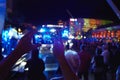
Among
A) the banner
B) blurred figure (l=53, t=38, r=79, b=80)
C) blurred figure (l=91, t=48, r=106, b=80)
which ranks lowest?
blurred figure (l=91, t=48, r=106, b=80)

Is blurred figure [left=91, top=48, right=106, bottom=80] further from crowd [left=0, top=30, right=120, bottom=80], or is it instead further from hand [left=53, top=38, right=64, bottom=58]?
hand [left=53, top=38, right=64, bottom=58]

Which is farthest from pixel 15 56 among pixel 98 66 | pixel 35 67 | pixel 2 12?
pixel 98 66

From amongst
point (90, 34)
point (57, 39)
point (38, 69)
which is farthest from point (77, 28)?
point (57, 39)

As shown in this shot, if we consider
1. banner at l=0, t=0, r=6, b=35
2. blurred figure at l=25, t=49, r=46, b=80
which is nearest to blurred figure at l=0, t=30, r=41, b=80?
banner at l=0, t=0, r=6, b=35

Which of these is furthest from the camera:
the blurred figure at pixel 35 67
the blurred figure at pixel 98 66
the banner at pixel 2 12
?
the blurred figure at pixel 98 66

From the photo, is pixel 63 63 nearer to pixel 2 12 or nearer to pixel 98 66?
pixel 2 12

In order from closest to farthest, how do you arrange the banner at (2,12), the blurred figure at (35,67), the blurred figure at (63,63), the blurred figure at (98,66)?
the blurred figure at (63,63)
the banner at (2,12)
the blurred figure at (35,67)
the blurred figure at (98,66)

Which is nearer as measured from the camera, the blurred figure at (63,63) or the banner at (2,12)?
the blurred figure at (63,63)

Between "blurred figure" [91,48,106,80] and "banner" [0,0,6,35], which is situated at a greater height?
"banner" [0,0,6,35]

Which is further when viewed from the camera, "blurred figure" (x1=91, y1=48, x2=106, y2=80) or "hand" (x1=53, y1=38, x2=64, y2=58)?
"blurred figure" (x1=91, y1=48, x2=106, y2=80)

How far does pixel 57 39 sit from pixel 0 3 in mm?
4584

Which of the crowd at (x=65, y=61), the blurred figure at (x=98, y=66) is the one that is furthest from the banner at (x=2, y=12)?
the blurred figure at (x=98, y=66)

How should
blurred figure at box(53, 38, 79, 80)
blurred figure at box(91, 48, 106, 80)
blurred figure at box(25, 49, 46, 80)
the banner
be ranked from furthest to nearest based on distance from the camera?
blurred figure at box(91, 48, 106, 80)
blurred figure at box(25, 49, 46, 80)
the banner
blurred figure at box(53, 38, 79, 80)

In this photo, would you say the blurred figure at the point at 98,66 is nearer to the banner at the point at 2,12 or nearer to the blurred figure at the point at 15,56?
the banner at the point at 2,12
